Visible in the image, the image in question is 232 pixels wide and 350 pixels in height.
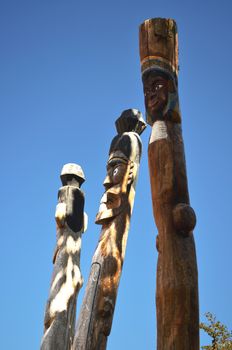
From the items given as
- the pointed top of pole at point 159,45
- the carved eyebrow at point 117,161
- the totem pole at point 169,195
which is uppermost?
the pointed top of pole at point 159,45

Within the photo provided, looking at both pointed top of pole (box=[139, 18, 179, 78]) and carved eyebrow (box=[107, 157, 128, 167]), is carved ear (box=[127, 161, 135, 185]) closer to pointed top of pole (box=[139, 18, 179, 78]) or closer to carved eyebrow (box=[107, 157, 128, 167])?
carved eyebrow (box=[107, 157, 128, 167])

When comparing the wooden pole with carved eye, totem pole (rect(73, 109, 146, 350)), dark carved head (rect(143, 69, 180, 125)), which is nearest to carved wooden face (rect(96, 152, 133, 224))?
totem pole (rect(73, 109, 146, 350))

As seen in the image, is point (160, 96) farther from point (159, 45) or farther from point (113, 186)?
point (113, 186)

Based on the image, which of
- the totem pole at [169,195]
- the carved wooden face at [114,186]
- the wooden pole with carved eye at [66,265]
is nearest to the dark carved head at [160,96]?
the totem pole at [169,195]

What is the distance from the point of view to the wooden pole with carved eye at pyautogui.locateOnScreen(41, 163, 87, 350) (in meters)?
6.12

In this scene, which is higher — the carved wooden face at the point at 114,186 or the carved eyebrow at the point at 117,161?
the carved eyebrow at the point at 117,161

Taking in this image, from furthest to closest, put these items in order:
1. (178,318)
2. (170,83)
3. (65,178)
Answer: (65,178) → (170,83) → (178,318)

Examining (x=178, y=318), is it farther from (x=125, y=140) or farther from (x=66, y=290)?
(x=125, y=140)

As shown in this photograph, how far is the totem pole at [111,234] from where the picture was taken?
507 centimetres

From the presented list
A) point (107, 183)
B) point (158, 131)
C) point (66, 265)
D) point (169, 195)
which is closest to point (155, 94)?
point (158, 131)

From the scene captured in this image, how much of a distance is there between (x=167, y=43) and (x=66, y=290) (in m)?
3.55

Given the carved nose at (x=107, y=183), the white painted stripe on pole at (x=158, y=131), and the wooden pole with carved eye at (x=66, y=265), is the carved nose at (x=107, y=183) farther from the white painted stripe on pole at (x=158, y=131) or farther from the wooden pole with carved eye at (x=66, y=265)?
the white painted stripe on pole at (x=158, y=131)

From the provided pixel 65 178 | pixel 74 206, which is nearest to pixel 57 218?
pixel 74 206

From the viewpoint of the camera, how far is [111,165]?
6641 mm
